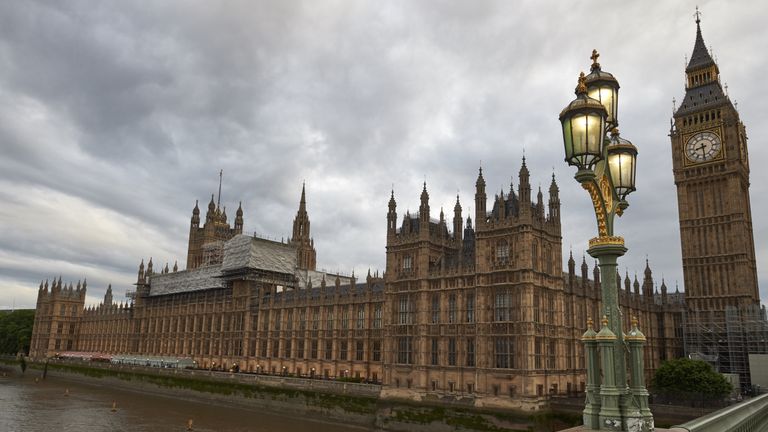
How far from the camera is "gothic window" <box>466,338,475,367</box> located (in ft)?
188

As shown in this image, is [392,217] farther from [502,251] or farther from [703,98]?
[703,98]

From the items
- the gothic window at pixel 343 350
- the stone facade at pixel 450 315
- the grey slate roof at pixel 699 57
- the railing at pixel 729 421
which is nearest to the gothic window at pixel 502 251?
the stone facade at pixel 450 315

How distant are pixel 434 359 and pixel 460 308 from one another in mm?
6285

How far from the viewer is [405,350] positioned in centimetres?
6312

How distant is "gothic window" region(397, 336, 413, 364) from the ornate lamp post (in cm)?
5172

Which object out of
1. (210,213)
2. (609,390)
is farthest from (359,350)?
(210,213)

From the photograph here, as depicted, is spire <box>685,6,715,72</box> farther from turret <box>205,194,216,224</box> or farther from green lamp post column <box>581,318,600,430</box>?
turret <box>205,194,216,224</box>

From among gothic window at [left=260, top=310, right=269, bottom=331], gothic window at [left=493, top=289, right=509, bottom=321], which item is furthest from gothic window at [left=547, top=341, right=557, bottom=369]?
gothic window at [left=260, top=310, right=269, bottom=331]

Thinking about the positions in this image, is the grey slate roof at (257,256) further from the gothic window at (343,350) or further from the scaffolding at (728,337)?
the scaffolding at (728,337)

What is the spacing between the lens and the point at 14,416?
69.0 m

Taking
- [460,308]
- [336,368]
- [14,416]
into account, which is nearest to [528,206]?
[460,308]

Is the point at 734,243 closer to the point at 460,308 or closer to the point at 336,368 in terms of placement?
the point at 460,308

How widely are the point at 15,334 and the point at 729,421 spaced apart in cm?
19450

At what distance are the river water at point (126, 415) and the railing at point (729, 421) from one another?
158 feet
